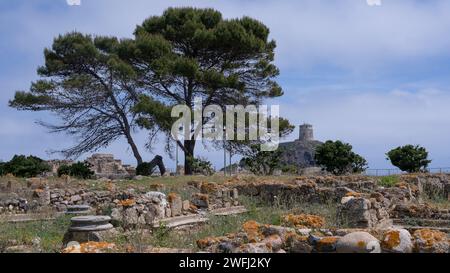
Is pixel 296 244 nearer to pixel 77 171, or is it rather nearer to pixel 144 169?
pixel 77 171

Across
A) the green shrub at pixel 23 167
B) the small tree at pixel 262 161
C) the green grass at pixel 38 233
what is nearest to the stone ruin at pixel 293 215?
the green grass at pixel 38 233

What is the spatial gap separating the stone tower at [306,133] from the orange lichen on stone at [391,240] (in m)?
59.5

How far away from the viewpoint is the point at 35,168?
967 inches

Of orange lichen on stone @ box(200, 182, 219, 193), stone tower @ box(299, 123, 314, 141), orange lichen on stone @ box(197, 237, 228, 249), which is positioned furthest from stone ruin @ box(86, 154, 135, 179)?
stone tower @ box(299, 123, 314, 141)

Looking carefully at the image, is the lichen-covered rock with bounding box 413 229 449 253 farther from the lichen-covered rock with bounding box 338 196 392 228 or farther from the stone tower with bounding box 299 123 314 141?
the stone tower with bounding box 299 123 314 141

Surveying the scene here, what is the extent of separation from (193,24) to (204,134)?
5.97 meters

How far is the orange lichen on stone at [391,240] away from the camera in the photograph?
5805 mm

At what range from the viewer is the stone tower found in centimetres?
6514

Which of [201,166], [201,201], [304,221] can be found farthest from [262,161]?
[304,221]

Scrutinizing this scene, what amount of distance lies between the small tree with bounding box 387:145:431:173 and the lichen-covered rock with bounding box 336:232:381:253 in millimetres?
22032

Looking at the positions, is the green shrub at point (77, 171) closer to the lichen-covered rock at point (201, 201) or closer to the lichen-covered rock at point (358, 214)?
the lichen-covered rock at point (201, 201)

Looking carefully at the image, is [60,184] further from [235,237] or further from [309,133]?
[309,133]

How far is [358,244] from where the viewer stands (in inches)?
225
